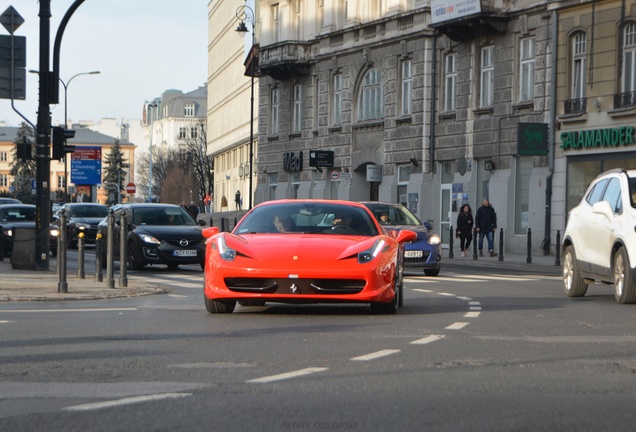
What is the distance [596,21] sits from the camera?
39688 mm

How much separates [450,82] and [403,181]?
477cm

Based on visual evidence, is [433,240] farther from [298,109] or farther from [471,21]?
[298,109]

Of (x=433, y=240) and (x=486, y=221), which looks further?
(x=486, y=221)

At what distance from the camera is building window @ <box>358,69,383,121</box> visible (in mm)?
53625

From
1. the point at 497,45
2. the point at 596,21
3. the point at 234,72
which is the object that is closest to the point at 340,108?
the point at 497,45

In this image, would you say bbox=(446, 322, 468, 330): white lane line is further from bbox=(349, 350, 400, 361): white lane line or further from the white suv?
the white suv

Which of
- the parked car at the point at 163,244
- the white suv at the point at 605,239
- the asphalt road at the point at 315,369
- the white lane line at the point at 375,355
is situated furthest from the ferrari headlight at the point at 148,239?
the white lane line at the point at 375,355

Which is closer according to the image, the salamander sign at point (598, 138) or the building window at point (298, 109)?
the salamander sign at point (598, 138)

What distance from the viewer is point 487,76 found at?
45844 millimetres

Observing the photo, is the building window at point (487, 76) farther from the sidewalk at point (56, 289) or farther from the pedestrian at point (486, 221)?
the sidewalk at point (56, 289)

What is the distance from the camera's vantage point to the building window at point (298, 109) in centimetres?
6099

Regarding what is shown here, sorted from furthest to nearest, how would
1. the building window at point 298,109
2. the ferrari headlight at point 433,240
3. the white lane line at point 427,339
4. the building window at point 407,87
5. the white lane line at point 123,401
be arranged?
1. the building window at point 298,109
2. the building window at point 407,87
3. the ferrari headlight at point 433,240
4. the white lane line at point 427,339
5. the white lane line at point 123,401

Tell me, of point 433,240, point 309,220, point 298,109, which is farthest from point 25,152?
point 298,109

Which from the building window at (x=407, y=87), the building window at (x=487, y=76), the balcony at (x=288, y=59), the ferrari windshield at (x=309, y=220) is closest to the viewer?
Answer: the ferrari windshield at (x=309, y=220)
